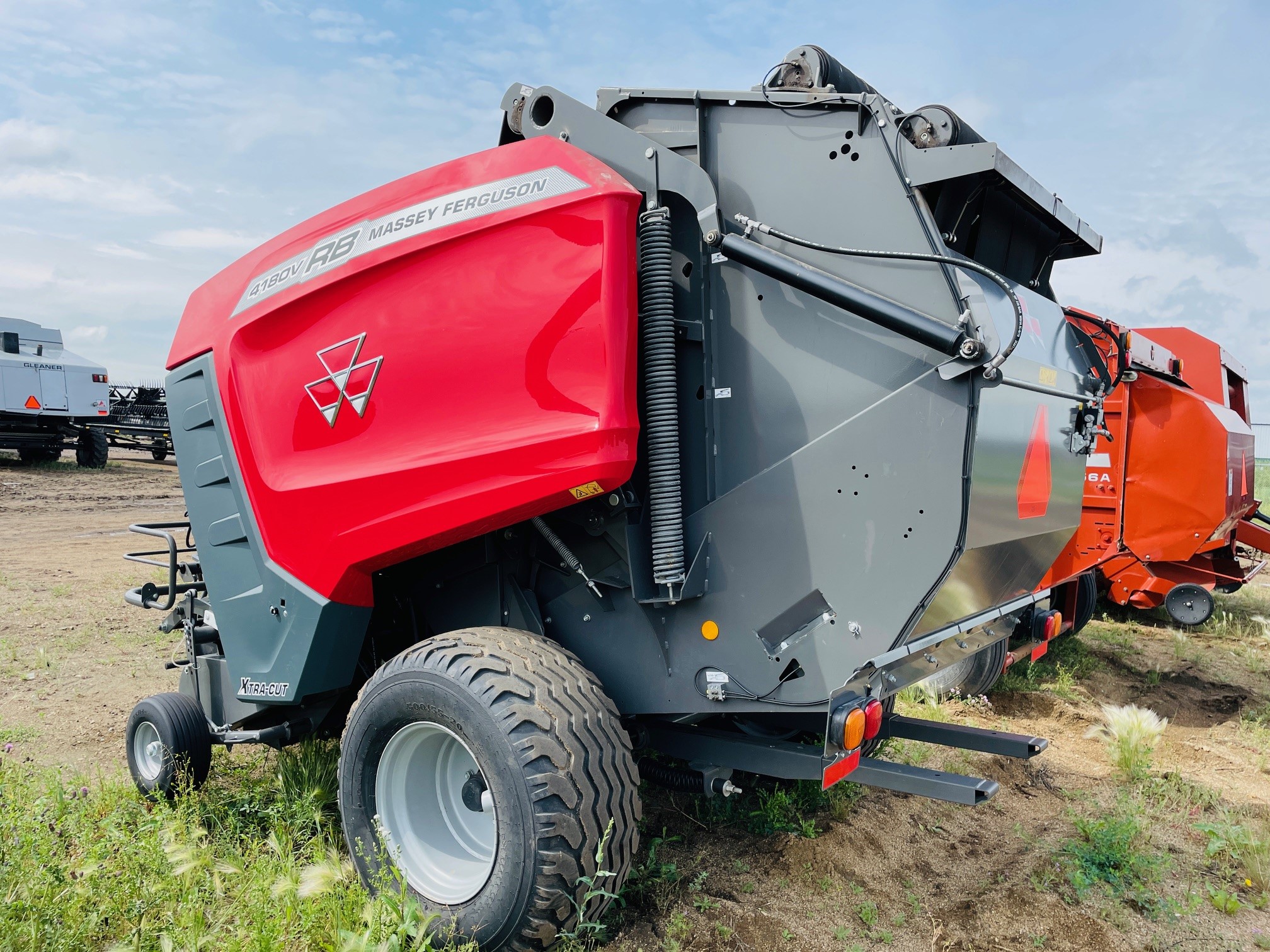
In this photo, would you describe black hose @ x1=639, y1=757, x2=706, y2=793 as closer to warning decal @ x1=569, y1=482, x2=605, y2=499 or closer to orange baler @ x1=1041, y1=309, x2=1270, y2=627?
warning decal @ x1=569, y1=482, x2=605, y2=499

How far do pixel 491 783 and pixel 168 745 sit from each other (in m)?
1.94

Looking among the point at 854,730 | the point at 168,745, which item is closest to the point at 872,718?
the point at 854,730

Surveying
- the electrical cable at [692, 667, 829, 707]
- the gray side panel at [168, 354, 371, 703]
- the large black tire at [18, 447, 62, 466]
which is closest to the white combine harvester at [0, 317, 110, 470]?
the large black tire at [18, 447, 62, 466]

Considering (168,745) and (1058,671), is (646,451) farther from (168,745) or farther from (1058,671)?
(1058,671)

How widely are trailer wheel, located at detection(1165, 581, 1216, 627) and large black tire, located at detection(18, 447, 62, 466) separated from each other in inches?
809

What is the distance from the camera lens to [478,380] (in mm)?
2756

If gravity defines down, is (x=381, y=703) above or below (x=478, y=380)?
below

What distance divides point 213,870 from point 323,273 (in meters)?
2.06

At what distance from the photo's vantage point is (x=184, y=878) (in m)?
2.78

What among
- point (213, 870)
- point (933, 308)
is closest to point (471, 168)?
point (933, 308)

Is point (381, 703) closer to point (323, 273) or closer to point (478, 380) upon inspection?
point (478, 380)

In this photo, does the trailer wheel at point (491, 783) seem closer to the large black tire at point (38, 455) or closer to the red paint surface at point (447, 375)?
the red paint surface at point (447, 375)

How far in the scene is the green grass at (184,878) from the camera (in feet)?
8.07

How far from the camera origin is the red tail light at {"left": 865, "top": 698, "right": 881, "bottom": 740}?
2631 millimetres
